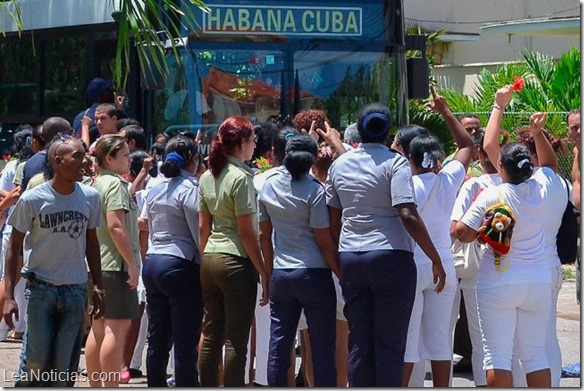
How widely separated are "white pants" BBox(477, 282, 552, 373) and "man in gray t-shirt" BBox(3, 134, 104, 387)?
8.00ft

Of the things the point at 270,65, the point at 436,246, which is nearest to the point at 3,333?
the point at 270,65

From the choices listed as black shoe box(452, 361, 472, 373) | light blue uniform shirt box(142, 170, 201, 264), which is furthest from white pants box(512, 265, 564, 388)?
light blue uniform shirt box(142, 170, 201, 264)

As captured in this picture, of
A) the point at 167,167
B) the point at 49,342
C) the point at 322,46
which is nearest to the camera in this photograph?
the point at 49,342

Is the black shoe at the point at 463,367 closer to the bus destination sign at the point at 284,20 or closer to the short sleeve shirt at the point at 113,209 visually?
the short sleeve shirt at the point at 113,209

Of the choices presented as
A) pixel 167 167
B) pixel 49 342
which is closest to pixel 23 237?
pixel 49 342

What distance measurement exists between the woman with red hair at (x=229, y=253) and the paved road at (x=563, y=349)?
1424mm

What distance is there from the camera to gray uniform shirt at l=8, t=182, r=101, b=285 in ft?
21.2

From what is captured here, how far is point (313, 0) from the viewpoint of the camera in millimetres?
10672

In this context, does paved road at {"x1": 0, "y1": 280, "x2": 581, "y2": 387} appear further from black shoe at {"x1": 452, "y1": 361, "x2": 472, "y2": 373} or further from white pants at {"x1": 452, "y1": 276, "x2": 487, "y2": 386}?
white pants at {"x1": 452, "y1": 276, "x2": 487, "y2": 386}

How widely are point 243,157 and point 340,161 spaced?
81 cm

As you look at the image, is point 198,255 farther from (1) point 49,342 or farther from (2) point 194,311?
(1) point 49,342

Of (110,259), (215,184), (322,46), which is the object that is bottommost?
(110,259)

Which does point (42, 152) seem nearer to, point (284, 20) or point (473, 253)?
point (284, 20)

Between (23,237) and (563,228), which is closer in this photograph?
(23,237)
